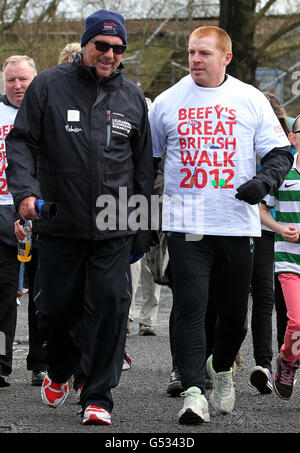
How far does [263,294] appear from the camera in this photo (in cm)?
696

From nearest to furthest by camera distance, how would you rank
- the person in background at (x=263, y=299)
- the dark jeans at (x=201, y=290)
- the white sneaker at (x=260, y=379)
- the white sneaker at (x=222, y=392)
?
the dark jeans at (x=201, y=290) → the white sneaker at (x=222, y=392) → the white sneaker at (x=260, y=379) → the person in background at (x=263, y=299)

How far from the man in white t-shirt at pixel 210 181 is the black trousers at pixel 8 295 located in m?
1.53

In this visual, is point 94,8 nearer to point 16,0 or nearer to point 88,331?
point 16,0

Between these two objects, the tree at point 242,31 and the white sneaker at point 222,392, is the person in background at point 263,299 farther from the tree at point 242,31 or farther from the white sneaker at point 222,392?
the tree at point 242,31

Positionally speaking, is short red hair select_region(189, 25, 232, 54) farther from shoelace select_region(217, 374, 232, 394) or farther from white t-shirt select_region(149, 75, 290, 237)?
shoelace select_region(217, 374, 232, 394)

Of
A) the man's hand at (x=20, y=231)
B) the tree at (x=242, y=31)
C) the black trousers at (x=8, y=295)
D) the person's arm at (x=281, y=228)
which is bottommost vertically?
the black trousers at (x=8, y=295)

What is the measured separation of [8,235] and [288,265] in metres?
1.85

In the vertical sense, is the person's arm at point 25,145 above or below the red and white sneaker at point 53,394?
above

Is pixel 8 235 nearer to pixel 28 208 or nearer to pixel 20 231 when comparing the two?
pixel 20 231

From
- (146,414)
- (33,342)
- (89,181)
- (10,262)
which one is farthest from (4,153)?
(146,414)

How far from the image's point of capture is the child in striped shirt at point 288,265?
242 inches

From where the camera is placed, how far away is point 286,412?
597cm

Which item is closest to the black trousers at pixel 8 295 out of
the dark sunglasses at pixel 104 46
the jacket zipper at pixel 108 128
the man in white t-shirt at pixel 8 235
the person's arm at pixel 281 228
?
the man in white t-shirt at pixel 8 235

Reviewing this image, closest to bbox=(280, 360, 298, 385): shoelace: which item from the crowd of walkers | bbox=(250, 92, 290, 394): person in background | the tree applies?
the crowd of walkers
